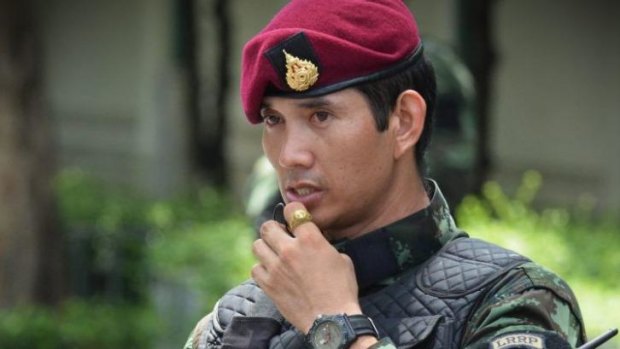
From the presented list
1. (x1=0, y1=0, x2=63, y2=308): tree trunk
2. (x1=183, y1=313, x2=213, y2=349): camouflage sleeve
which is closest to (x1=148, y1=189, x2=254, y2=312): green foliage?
(x1=0, y1=0, x2=63, y2=308): tree trunk

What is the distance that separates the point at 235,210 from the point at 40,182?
1.58 m

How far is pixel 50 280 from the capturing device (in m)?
10.6

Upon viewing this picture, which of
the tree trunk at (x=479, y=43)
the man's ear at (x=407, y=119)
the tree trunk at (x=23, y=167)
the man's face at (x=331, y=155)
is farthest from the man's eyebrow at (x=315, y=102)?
the tree trunk at (x=479, y=43)

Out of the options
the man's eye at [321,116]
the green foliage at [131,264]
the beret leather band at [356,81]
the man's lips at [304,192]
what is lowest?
the green foliage at [131,264]

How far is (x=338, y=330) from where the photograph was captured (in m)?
2.41

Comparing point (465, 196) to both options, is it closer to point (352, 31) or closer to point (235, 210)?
point (235, 210)

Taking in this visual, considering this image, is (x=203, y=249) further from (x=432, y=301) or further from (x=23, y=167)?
(x=432, y=301)

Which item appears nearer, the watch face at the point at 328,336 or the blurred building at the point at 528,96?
the watch face at the point at 328,336

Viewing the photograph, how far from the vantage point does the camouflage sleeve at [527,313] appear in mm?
2352

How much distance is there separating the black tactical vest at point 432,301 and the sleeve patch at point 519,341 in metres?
0.12

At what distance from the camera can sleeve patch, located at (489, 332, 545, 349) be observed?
2.32 meters

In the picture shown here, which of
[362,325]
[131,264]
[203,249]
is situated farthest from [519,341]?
[131,264]

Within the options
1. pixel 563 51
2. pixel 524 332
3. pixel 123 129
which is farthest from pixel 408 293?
pixel 123 129

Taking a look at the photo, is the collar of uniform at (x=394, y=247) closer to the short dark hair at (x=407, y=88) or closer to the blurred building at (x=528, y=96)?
the short dark hair at (x=407, y=88)
